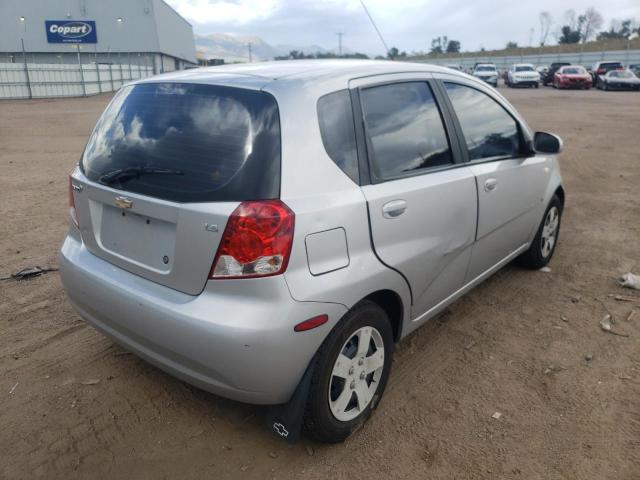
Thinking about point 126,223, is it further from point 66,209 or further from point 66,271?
point 66,209

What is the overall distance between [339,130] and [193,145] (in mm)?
Result: 679

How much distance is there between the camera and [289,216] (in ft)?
7.43

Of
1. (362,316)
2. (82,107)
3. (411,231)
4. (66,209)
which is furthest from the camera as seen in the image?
(82,107)

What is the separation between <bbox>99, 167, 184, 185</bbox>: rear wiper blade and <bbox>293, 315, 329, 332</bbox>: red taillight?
86 centimetres

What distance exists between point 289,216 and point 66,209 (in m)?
5.28

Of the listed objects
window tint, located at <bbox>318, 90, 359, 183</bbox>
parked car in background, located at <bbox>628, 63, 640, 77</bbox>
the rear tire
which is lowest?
the rear tire

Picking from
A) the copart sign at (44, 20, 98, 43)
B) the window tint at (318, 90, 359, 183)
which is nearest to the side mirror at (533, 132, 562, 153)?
the window tint at (318, 90, 359, 183)

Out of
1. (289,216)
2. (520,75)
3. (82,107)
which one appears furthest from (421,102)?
(520,75)

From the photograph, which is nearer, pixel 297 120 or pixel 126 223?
pixel 297 120

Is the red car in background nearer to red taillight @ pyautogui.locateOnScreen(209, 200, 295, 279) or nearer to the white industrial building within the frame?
the white industrial building

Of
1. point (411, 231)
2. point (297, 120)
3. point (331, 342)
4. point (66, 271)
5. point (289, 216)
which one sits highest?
point (297, 120)

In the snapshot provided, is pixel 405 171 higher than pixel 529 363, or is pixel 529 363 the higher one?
pixel 405 171

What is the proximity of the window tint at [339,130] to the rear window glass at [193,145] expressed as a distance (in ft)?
0.85

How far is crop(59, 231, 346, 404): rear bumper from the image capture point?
2236 millimetres
